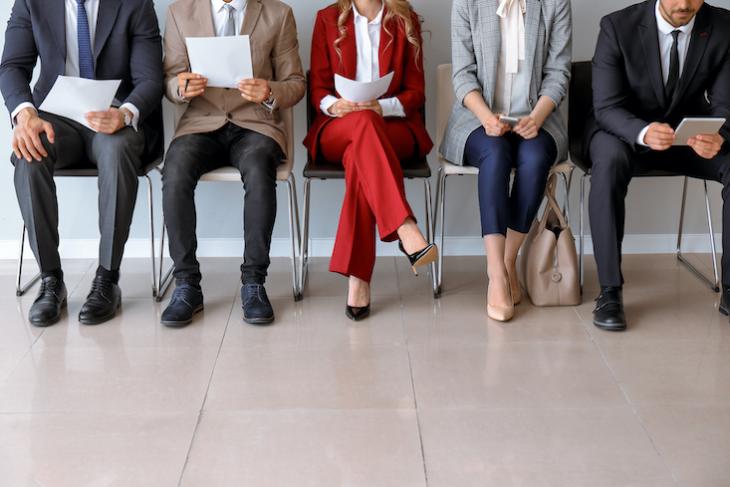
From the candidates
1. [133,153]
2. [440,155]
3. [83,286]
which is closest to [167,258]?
[83,286]

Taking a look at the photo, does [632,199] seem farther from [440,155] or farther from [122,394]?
[122,394]

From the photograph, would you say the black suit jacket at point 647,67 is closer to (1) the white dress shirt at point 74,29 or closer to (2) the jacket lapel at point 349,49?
(2) the jacket lapel at point 349,49

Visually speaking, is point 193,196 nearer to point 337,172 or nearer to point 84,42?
point 337,172

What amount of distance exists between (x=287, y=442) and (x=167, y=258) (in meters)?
1.85

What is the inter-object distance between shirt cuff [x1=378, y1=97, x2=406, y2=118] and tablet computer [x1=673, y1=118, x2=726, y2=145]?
1.02m

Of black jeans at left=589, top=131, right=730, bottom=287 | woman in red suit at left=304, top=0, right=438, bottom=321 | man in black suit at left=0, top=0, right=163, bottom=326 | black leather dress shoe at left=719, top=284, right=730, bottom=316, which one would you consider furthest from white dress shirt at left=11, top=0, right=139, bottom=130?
black leather dress shoe at left=719, top=284, right=730, bottom=316

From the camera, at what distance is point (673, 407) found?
2516mm

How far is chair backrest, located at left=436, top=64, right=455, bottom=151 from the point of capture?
3.66 meters

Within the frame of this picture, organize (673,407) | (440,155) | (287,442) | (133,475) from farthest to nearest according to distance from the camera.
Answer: (440,155)
(673,407)
(287,442)
(133,475)

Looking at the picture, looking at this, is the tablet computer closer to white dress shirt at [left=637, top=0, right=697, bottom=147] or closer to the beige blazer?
white dress shirt at [left=637, top=0, right=697, bottom=147]

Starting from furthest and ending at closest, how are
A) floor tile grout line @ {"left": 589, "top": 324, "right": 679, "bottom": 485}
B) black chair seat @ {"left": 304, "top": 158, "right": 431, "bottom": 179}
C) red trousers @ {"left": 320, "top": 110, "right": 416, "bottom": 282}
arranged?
black chair seat @ {"left": 304, "top": 158, "right": 431, "bottom": 179}
red trousers @ {"left": 320, "top": 110, "right": 416, "bottom": 282}
floor tile grout line @ {"left": 589, "top": 324, "right": 679, "bottom": 485}

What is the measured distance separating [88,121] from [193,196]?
0.46 metres

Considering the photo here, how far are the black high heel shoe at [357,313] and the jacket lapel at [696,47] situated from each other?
141 centimetres

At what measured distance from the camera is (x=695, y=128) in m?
3.07
